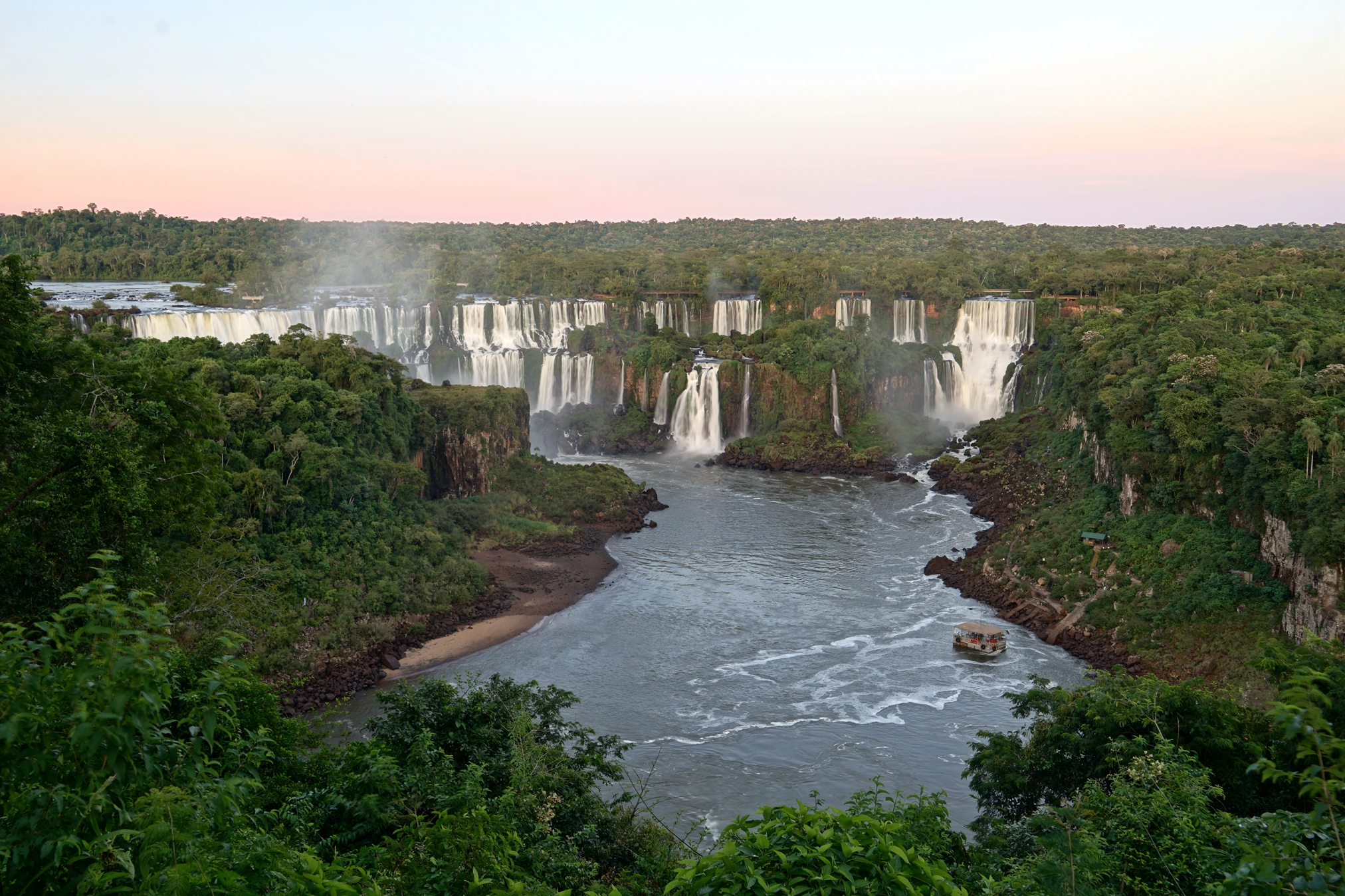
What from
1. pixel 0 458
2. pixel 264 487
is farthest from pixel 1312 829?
pixel 264 487

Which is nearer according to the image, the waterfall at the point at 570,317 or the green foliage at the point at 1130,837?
the green foliage at the point at 1130,837

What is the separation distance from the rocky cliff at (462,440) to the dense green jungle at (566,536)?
240 millimetres

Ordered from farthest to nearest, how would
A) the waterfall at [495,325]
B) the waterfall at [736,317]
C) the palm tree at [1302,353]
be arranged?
the waterfall at [736,317]
the waterfall at [495,325]
the palm tree at [1302,353]

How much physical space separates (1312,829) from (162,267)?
95168 millimetres

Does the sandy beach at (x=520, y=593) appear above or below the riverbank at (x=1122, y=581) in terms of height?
below

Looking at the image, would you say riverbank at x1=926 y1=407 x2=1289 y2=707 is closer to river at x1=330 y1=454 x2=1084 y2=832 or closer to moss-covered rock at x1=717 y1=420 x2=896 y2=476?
river at x1=330 y1=454 x2=1084 y2=832

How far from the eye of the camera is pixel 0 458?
14078 millimetres

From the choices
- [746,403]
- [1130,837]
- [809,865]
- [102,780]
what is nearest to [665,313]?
[746,403]

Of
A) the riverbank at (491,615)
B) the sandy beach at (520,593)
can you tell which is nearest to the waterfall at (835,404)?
the riverbank at (491,615)

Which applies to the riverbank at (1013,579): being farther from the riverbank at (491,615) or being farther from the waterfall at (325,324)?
the waterfall at (325,324)

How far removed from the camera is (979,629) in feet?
104

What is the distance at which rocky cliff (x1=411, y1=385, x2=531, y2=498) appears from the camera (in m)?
45.5

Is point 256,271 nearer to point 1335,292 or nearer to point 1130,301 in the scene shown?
point 1130,301

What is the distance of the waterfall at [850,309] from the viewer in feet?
260
